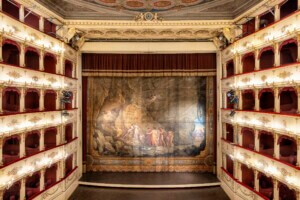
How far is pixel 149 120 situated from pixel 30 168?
8.84 metres

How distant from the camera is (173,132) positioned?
18.0 metres

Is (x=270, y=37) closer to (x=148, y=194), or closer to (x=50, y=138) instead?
(x=148, y=194)

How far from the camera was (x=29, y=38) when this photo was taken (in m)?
11.3

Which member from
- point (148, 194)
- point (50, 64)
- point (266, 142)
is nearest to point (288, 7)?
point (266, 142)

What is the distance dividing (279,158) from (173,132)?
8.34 metres

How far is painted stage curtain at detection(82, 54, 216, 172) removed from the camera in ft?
58.6

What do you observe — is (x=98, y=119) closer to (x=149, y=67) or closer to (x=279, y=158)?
(x=149, y=67)

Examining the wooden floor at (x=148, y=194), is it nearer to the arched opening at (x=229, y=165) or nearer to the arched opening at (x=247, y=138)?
the arched opening at (x=229, y=165)

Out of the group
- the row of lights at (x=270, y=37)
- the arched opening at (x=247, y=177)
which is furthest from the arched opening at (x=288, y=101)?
the arched opening at (x=247, y=177)

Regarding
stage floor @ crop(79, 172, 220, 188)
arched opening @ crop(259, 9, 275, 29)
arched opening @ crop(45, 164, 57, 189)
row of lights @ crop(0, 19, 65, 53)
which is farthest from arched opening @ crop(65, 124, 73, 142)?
arched opening @ crop(259, 9, 275, 29)

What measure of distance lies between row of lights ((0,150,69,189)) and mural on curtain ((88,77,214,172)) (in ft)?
13.3

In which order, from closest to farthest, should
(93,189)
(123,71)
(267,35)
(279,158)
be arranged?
(279,158), (267,35), (93,189), (123,71)

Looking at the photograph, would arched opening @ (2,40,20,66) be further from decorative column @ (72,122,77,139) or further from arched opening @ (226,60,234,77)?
arched opening @ (226,60,234,77)

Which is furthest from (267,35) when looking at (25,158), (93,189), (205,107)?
(93,189)
